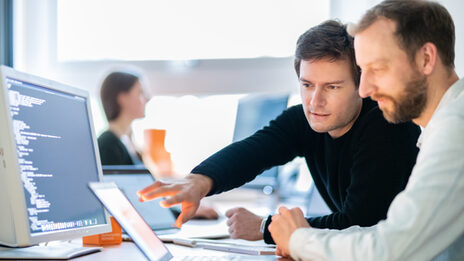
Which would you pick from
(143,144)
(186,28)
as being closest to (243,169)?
(186,28)

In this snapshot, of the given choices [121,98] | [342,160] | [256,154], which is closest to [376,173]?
[342,160]

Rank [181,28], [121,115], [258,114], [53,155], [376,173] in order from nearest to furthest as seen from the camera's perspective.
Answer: [53,155], [376,173], [181,28], [258,114], [121,115]

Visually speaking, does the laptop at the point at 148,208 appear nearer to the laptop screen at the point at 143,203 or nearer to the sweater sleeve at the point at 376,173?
the laptop screen at the point at 143,203

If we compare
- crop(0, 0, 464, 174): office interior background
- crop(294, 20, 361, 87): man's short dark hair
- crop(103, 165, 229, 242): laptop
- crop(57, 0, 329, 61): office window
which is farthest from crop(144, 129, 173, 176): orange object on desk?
crop(294, 20, 361, 87): man's short dark hair

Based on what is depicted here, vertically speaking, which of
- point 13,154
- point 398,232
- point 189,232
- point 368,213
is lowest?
point 189,232

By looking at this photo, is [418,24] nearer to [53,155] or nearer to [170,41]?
[53,155]

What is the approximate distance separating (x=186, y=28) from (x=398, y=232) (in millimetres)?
2214

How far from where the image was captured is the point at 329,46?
1.63 meters

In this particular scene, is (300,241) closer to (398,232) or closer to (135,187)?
(398,232)

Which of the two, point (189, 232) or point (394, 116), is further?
point (189, 232)

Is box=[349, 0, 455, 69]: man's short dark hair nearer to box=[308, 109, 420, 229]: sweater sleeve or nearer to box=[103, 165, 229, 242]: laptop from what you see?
box=[308, 109, 420, 229]: sweater sleeve

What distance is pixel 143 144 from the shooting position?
11.1 feet

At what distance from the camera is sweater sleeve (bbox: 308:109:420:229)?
147 cm

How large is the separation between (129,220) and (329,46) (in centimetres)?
91
